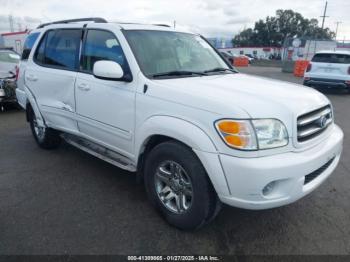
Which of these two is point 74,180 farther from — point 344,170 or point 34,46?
point 344,170

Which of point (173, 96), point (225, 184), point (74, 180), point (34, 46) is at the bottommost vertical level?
point (74, 180)

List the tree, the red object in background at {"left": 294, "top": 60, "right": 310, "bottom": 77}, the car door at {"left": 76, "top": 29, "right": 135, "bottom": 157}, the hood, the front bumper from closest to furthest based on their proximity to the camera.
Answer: the front bumper < the hood < the car door at {"left": 76, "top": 29, "right": 135, "bottom": 157} < the red object in background at {"left": 294, "top": 60, "right": 310, "bottom": 77} < the tree

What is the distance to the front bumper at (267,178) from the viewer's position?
7.86 feet

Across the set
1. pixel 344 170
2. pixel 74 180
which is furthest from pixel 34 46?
pixel 344 170

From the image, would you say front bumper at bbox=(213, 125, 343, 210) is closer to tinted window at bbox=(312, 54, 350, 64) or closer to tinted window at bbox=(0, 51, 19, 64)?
tinted window at bbox=(0, 51, 19, 64)

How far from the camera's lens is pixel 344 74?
11.6 m

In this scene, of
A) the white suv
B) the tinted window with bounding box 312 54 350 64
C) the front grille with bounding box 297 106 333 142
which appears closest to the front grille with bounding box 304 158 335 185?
the white suv

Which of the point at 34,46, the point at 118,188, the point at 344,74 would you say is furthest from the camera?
the point at 344,74

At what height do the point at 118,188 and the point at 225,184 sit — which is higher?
the point at 225,184

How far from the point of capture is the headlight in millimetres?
2441

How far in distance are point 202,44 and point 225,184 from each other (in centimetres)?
231

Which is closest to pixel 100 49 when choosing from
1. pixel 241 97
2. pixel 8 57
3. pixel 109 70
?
pixel 109 70

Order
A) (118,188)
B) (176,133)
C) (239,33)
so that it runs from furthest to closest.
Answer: (239,33) < (118,188) < (176,133)

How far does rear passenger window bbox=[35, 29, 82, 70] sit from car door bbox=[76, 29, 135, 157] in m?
0.22
